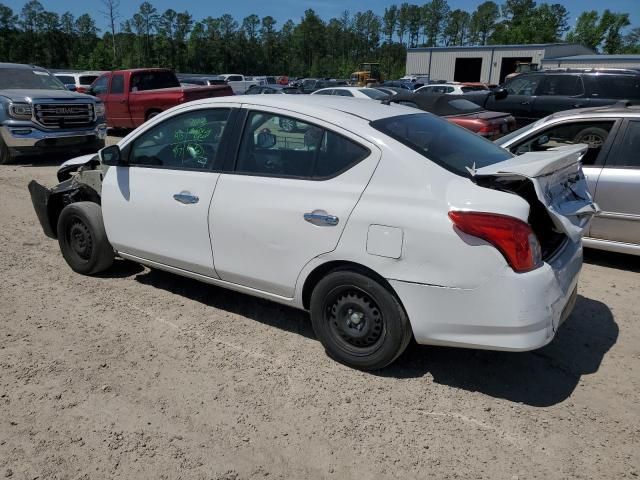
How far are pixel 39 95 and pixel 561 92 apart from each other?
36.8ft

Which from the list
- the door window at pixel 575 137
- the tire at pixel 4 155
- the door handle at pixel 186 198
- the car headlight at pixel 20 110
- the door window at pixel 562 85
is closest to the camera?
the door handle at pixel 186 198

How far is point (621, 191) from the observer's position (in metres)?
4.93

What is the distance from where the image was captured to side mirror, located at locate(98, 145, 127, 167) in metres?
4.30

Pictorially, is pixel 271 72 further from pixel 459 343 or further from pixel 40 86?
pixel 459 343

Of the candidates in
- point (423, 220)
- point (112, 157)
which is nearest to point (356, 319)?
point (423, 220)

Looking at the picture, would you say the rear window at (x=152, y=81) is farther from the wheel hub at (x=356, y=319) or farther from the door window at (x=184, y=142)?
the wheel hub at (x=356, y=319)

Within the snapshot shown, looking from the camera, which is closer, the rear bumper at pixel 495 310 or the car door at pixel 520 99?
the rear bumper at pixel 495 310

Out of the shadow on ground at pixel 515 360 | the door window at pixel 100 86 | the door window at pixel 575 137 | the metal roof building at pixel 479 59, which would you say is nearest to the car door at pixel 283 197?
the shadow on ground at pixel 515 360

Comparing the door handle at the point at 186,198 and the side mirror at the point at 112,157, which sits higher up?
the side mirror at the point at 112,157

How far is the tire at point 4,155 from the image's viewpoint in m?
10.9

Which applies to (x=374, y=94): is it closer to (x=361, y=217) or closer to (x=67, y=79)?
(x=67, y=79)

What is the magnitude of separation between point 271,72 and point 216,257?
8617 cm

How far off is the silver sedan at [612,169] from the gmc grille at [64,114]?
9232mm

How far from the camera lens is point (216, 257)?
12.4 feet
